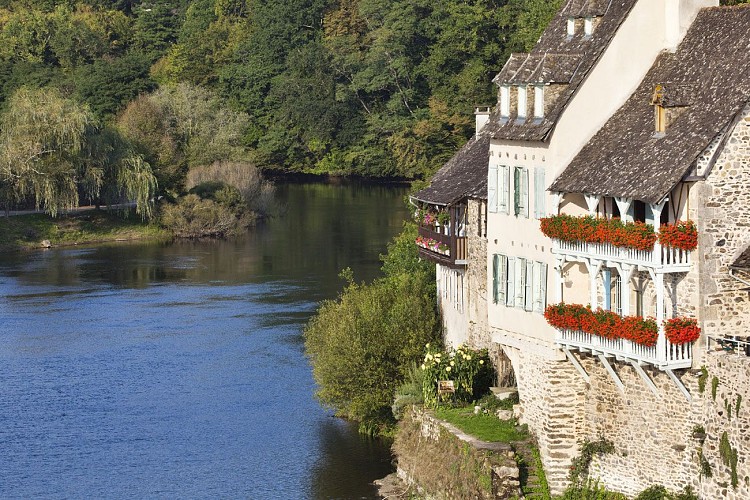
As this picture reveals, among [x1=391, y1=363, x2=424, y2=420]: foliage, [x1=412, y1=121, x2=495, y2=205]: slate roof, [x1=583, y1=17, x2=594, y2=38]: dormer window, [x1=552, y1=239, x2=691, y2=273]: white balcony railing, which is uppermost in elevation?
[x1=583, y1=17, x2=594, y2=38]: dormer window

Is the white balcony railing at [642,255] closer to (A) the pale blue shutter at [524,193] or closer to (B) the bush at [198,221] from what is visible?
(A) the pale blue shutter at [524,193]

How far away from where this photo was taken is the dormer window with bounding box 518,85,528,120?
41.3 metres

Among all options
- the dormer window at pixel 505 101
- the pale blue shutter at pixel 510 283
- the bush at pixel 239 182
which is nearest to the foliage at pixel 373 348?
the pale blue shutter at pixel 510 283

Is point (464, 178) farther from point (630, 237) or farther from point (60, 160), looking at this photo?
point (60, 160)

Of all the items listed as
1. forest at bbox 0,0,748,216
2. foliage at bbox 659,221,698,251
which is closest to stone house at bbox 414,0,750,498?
foliage at bbox 659,221,698,251

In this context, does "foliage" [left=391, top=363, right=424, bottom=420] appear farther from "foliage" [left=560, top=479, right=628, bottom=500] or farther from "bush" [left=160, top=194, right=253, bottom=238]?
"bush" [left=160, top=194, right=253, bottom=238]

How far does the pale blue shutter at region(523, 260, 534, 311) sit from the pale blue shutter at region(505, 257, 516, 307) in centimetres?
70

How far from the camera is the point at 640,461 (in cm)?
3784

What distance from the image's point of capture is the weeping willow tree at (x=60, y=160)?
107 meters

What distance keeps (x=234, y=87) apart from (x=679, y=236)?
128195mm

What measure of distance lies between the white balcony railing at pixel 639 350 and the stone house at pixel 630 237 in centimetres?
4

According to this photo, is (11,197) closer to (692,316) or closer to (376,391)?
(376,391)

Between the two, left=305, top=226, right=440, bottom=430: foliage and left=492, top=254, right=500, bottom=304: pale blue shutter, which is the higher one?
left=492, top=254, right=500, bottom=304: pale blue shutter

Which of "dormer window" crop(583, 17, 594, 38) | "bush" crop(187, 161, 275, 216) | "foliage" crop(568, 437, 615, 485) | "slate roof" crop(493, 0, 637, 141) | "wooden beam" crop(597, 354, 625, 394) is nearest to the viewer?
"wooden beam" crop(597, 354, 625, 394)
